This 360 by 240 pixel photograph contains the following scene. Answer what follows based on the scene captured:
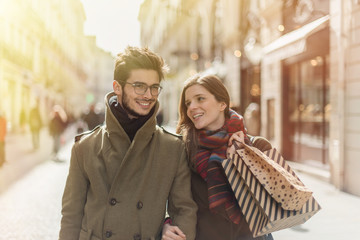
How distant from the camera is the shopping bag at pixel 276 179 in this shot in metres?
1.89

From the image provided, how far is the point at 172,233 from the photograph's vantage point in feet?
6.63

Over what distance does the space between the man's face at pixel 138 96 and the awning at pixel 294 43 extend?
7.36 metres

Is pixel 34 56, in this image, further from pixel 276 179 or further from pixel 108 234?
→ pixel 276 179

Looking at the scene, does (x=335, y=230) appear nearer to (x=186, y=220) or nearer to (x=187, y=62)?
(x=186, y=220)

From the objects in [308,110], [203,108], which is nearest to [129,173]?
[203,108]

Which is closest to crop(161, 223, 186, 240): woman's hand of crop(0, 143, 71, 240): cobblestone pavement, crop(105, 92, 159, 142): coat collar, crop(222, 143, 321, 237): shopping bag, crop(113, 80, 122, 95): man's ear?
crop(222, 143, 321, 237): shopping bag

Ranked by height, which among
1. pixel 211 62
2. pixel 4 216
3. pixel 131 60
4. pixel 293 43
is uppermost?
pixel 211 62

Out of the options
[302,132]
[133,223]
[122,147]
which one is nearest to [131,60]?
[122,147]

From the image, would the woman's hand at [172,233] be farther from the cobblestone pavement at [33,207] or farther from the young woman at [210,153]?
the cobblestone pavement at [33,207]

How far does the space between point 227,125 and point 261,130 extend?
11.8 meters

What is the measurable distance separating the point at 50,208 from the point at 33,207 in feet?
0.98

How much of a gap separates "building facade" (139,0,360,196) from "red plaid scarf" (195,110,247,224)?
156 cm

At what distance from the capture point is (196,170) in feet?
7.44

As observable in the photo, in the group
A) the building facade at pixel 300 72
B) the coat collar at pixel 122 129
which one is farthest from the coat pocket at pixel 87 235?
the building facade at pixel 300 72
